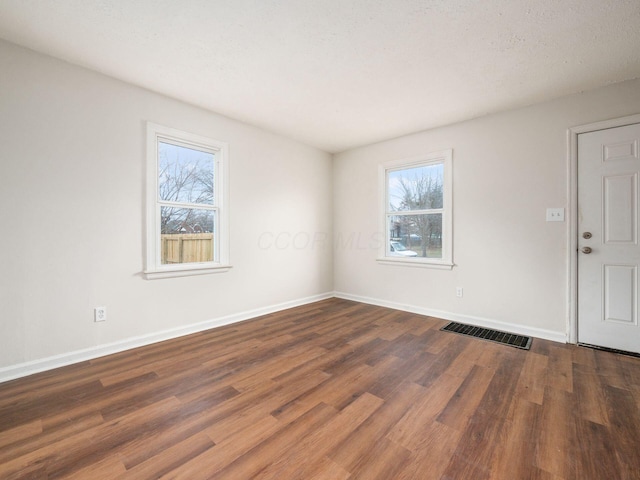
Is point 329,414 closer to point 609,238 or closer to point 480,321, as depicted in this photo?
point 480,321

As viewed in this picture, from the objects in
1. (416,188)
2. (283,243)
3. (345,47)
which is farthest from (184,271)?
(416,188)

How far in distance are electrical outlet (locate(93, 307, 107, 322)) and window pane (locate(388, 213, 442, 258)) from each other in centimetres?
359

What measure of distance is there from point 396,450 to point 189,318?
2548 millimetres

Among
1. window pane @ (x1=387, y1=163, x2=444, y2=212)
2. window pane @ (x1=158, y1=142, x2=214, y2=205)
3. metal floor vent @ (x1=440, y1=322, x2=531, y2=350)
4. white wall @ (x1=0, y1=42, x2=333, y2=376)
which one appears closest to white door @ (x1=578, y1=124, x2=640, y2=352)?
metal floor vent @ (x1=440, y1=322, x2=531, y2=350)

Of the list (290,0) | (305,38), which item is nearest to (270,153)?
(305,38)

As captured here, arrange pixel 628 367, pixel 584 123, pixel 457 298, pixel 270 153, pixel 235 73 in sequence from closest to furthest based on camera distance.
Result: pixel 628 367 → pixel 235 73 → pixel 584 123 → pixel 457 298 → pixel 270 153

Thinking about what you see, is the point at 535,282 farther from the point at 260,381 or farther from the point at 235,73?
the point at 235,73

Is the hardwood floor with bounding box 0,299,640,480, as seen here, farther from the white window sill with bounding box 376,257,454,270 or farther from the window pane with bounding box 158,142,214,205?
the window pane with bounding box 158,142,214,205

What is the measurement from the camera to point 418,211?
157 inches

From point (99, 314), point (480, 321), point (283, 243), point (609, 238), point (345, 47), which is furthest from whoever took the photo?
point (283, 243)

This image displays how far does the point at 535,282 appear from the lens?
306 centimetres

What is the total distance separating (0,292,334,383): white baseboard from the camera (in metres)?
2.16

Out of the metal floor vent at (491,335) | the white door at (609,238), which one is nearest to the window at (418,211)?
the metal floor vent at (491,335)

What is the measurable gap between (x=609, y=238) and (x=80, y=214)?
4.93 m
